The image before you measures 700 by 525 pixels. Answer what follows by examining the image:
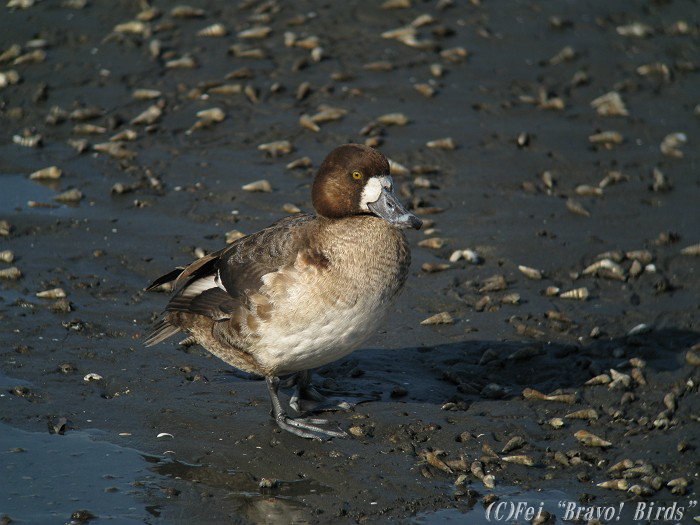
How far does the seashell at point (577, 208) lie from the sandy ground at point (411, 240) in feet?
0.09

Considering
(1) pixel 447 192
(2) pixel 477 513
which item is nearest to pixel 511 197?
(1) pixel 447 192

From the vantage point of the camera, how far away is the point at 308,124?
31.3 ft

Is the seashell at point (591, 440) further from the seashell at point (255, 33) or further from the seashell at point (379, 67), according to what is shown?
the seashell at point (255, 33)

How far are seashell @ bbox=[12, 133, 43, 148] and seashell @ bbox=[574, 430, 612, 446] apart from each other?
244 inches

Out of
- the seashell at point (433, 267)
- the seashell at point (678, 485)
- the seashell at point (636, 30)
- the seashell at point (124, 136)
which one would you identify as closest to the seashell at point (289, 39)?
the seashell at point (124, 136)

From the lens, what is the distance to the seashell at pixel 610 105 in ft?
32.2

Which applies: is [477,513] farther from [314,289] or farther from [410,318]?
[410,318]

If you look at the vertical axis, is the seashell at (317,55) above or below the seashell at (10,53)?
below

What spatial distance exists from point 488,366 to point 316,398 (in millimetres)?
1204

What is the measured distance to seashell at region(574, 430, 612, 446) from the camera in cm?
573

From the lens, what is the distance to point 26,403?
6.07 metres

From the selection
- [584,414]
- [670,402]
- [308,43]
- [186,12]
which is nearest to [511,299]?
[584,414]

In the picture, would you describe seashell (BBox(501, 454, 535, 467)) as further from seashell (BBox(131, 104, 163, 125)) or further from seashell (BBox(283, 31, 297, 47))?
seashell (BBox(283, 31, 297, 47))

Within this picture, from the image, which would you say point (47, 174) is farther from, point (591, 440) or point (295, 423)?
point (591, 440)
